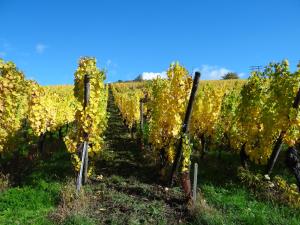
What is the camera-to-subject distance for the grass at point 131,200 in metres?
7.59

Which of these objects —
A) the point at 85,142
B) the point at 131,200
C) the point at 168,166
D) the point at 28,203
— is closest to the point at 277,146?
the point at 168,166

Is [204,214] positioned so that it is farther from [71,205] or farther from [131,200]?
[71,205]

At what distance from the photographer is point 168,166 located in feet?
37.4

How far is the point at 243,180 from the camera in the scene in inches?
393

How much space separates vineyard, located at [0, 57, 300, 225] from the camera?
799 centimetres

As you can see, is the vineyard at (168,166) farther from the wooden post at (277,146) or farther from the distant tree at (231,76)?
the distant tree at (231,76)

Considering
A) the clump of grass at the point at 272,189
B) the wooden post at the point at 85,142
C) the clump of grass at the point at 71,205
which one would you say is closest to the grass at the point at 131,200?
→ the clump of grass at the point at 71,205

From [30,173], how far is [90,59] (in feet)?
14.1

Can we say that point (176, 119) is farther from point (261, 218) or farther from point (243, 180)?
point (261, 218)

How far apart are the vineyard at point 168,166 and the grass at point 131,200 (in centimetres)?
3

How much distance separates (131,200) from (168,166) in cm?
293

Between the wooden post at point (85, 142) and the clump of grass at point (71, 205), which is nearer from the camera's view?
the clump of grass at point (71, 205)

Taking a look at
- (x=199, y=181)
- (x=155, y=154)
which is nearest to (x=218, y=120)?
(x=155, y=154)

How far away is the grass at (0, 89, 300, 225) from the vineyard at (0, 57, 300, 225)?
28 millimetres
